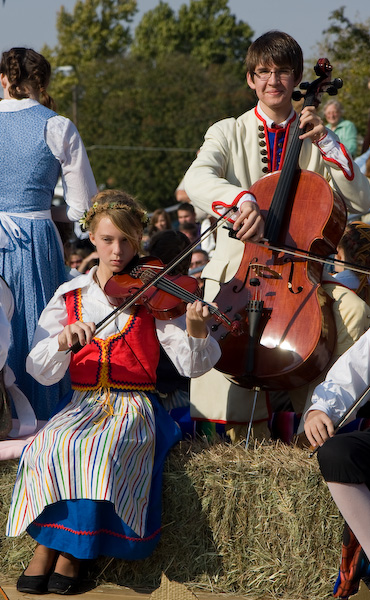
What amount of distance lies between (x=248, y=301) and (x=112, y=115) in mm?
33844

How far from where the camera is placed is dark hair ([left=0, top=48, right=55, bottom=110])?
162 inches

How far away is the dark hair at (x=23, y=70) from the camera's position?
4105 millimetres

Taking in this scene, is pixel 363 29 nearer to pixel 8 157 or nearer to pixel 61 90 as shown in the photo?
pixel 8 157

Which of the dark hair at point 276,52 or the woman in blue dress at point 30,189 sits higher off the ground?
the dark hair at point 276,52

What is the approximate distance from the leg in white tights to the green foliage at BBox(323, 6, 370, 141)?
1482cm

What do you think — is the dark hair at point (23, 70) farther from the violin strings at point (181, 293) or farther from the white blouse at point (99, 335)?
the violin strings at point (181, 293)

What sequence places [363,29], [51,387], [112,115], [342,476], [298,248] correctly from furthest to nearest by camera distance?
[112,115]
[363,29]
[51,387]
[298,248]
[342,476]

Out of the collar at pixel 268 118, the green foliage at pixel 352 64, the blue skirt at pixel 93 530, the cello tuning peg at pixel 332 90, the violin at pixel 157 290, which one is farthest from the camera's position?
the green foliage at pixel 352 64

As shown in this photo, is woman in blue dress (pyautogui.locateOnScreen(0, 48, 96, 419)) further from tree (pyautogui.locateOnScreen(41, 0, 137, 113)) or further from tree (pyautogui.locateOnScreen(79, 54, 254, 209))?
tree (pyautogui.locateOnScreen(41, 0, 137, 113))

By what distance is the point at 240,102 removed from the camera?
36.6 metres

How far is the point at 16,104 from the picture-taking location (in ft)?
13.5

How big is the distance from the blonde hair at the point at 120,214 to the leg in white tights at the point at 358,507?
1383 millimetres

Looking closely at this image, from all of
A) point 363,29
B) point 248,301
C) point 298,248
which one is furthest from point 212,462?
point 363,29

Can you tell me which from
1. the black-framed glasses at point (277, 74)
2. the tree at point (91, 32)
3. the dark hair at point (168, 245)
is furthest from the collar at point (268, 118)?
the tree at point (91, 32)
